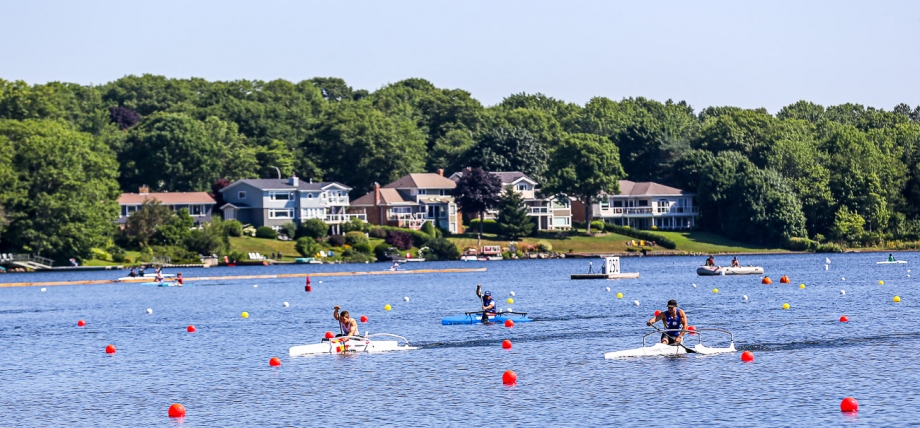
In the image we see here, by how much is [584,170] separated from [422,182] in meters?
19.8

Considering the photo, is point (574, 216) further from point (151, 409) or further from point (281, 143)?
point (151, 409)

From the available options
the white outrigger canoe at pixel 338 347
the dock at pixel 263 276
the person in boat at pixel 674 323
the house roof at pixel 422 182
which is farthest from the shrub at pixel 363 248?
the person in boat at pixel 674 323

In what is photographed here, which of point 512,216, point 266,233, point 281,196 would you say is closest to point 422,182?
point 512,216

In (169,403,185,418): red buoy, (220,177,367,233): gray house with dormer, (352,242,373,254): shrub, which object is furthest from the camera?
(220,177,367,233): gray house with dormer

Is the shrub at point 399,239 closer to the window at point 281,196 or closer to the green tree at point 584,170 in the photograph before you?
the window at point 281,196

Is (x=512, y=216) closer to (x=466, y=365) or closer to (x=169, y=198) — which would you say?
(x=169, y=198)

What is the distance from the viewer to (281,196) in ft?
471

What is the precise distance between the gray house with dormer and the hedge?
30.6 meters

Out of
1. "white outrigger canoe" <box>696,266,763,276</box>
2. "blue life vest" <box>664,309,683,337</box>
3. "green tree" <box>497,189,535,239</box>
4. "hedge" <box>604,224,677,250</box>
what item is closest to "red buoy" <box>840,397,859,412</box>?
"blue life vest" <box>664,309,683,337</box>

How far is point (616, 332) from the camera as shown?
4944 cm

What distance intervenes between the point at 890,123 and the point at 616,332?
13941 cm

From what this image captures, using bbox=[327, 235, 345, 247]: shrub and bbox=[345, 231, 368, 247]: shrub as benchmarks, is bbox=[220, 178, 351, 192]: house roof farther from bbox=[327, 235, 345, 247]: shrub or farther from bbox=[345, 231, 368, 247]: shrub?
bbox=[327, 235, 345, 247]: shrub

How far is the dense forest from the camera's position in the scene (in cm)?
11775

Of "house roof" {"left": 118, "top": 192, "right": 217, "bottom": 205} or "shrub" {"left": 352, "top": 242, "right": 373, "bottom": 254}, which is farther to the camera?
"house roof" {"left": 118, "top": 192, "right": 217, "bottom": 205}
